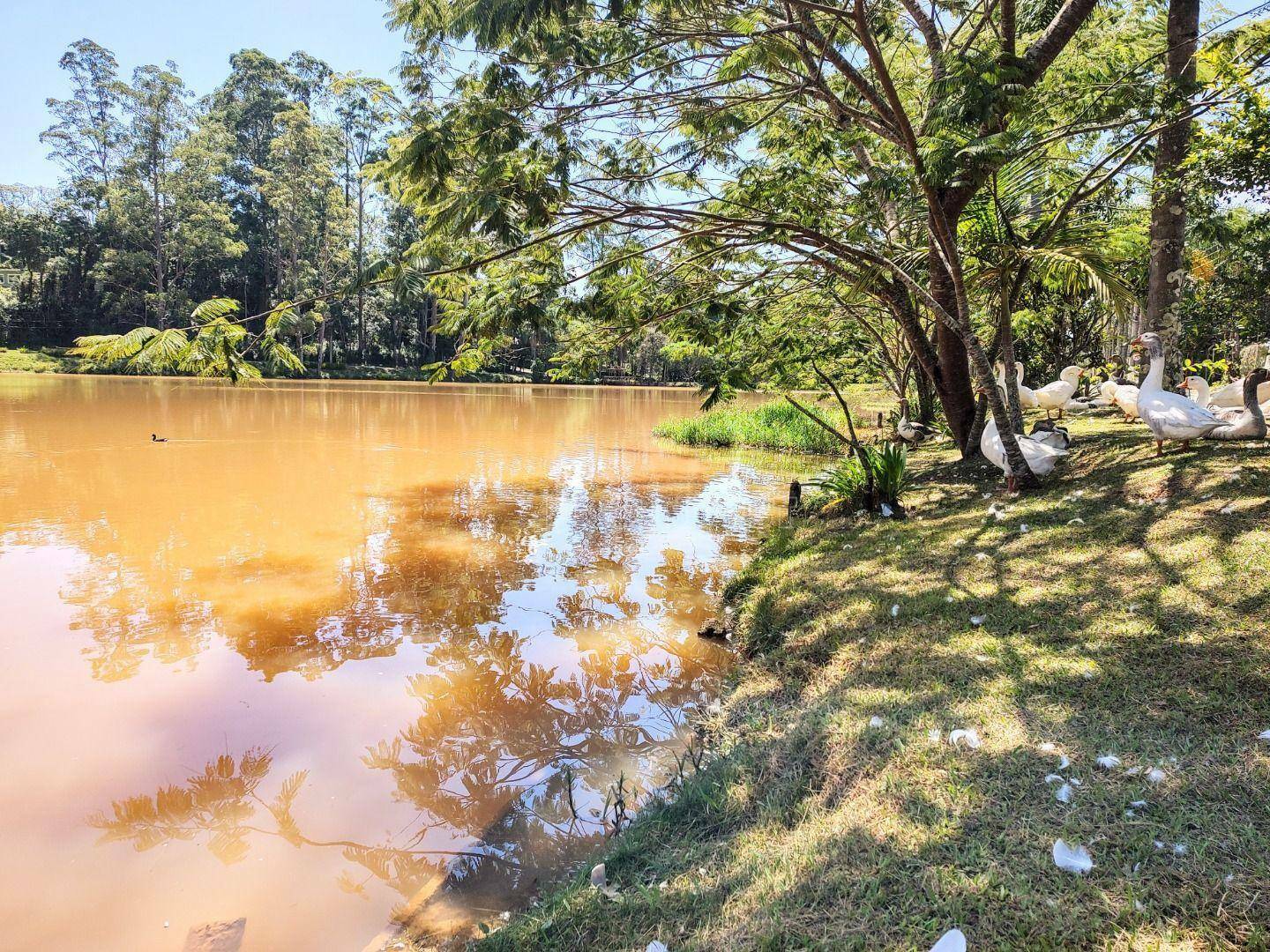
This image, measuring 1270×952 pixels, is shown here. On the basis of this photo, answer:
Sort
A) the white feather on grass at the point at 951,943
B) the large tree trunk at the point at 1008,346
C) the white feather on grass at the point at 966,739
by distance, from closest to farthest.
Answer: the white feather on grass at the point at 951,943 → the white feather on grass at the point at 966,739 → the large tree trunk at the point at 1008,346

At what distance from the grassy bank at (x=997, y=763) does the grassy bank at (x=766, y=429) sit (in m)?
11.7

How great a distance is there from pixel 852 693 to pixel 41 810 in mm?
Result: 4119

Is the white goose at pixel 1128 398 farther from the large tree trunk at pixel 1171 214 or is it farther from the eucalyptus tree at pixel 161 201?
the eucalyptus tree at pixel 161 201

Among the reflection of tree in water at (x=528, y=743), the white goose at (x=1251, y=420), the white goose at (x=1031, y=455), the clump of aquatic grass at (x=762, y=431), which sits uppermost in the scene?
the white goose at (x=1251, y=420)

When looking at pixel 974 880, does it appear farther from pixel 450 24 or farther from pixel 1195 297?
pixel 1195 297

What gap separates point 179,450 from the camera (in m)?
14.1

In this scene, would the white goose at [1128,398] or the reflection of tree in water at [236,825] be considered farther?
the white goose at [1128,398]

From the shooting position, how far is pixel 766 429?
1817 centimetres

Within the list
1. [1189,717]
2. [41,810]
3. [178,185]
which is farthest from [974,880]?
[178,185]

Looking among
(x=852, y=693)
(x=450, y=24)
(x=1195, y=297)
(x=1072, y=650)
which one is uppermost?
(x=450, y=24)

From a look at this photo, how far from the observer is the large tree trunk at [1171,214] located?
21.2 ft

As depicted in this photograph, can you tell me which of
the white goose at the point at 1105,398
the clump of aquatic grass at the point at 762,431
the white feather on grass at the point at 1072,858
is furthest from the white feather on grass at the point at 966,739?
the clump of aquatic grass at the point at 762,431

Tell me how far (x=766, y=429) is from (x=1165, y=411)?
12.7 meters

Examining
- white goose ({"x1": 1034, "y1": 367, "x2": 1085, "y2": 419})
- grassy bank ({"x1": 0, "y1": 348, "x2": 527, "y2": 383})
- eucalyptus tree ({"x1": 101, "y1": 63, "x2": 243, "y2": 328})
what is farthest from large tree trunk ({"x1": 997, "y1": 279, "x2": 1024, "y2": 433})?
eucalyptus tree ({"x1": 101, "y1": 63, "x2": 243, "y2": 328})
